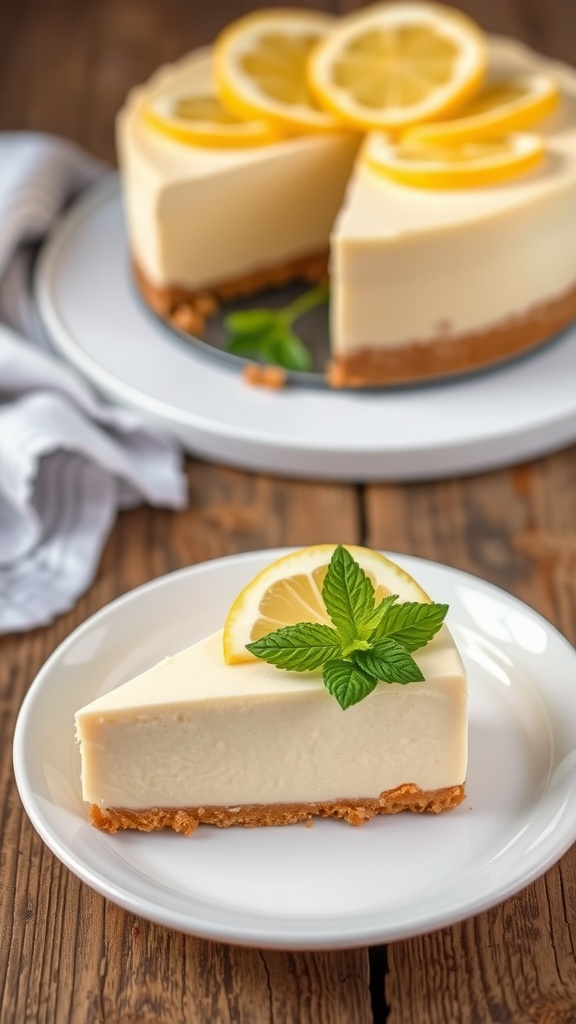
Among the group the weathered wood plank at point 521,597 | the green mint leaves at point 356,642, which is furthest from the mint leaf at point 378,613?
the weathered wood plank at point 521,597

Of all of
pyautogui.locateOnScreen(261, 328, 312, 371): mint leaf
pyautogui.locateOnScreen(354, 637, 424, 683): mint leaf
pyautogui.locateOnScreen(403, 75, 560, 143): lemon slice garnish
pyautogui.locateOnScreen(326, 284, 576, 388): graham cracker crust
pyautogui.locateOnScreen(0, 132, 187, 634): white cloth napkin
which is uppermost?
pyautogui.locateOnScreen(403, 75, 560, 143): lemon slice garnish

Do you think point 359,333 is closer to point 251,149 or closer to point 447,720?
point 251,149

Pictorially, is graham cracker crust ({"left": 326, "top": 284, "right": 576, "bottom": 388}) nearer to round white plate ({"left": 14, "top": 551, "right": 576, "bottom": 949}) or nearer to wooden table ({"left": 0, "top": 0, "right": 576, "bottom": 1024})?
wooden table ({"left": 0, "top": 0, "right": 576, "bottom": 1024})

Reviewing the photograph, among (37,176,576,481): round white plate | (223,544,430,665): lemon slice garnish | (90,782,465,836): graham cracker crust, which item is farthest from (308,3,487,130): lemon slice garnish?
(90,782,465,836): graham cracker crust

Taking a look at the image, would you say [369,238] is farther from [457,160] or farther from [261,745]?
[261,745]

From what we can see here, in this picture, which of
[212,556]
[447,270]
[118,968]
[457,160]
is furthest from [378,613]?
[457,160]

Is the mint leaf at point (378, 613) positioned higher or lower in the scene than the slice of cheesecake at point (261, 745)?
higher

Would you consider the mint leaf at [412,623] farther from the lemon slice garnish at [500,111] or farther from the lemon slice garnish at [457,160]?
the lemon slice garnish at [500,111]
